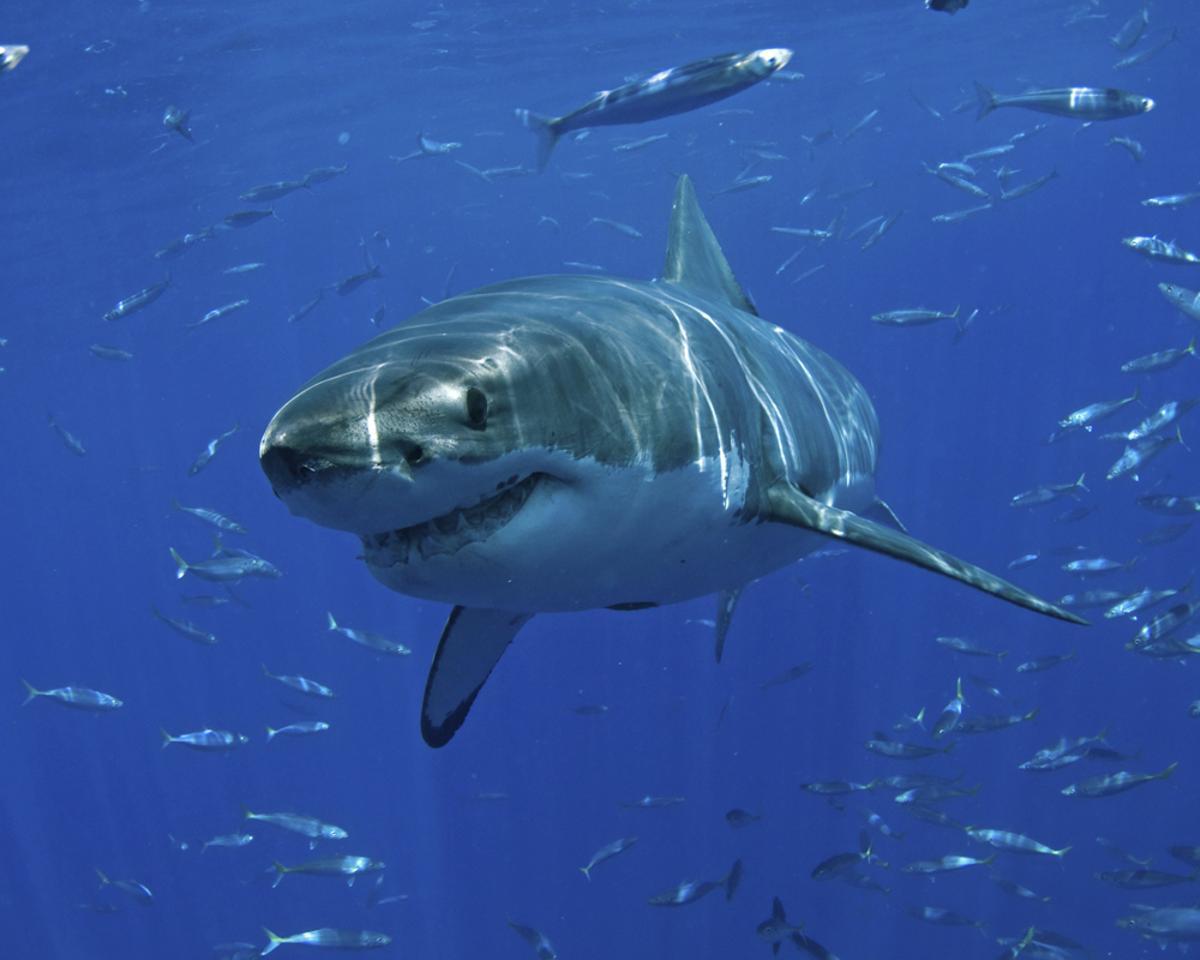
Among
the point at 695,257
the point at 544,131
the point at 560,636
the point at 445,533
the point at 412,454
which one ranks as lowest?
the point at 560,636

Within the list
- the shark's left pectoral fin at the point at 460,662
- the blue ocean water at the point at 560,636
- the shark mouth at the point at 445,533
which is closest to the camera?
the shark mouth at the point at 445,533

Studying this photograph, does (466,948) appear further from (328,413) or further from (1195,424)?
(1195,424)

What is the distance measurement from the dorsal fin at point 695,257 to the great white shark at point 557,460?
3.66 feet

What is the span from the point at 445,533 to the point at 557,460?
29 cm

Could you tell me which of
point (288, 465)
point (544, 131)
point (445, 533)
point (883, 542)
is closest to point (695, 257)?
point (883, 542)

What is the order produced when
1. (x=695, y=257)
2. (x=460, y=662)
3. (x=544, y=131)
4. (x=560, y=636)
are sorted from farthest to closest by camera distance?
1. (x=560, y=636)
2. (x=544, y=131)
3. (x=695, y=257)
4. (x=460, y=662)

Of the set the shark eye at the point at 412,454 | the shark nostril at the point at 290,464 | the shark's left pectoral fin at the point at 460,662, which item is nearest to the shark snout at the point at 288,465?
the shark nostril at the point at 290,464

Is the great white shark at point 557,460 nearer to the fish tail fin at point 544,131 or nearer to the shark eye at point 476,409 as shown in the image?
the shark eye at point 476,409

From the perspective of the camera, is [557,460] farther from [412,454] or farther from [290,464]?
[290,464]

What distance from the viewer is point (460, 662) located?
3.87 m

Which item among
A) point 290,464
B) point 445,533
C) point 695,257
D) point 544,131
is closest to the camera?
point 290,464

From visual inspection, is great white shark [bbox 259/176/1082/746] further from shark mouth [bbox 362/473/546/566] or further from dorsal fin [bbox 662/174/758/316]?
dorsal fin [bbox 662/174/758/316]

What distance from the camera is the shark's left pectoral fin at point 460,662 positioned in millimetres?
3703

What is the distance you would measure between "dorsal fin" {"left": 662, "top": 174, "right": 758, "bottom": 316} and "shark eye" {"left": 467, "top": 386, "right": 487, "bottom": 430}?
3184 millimetres
